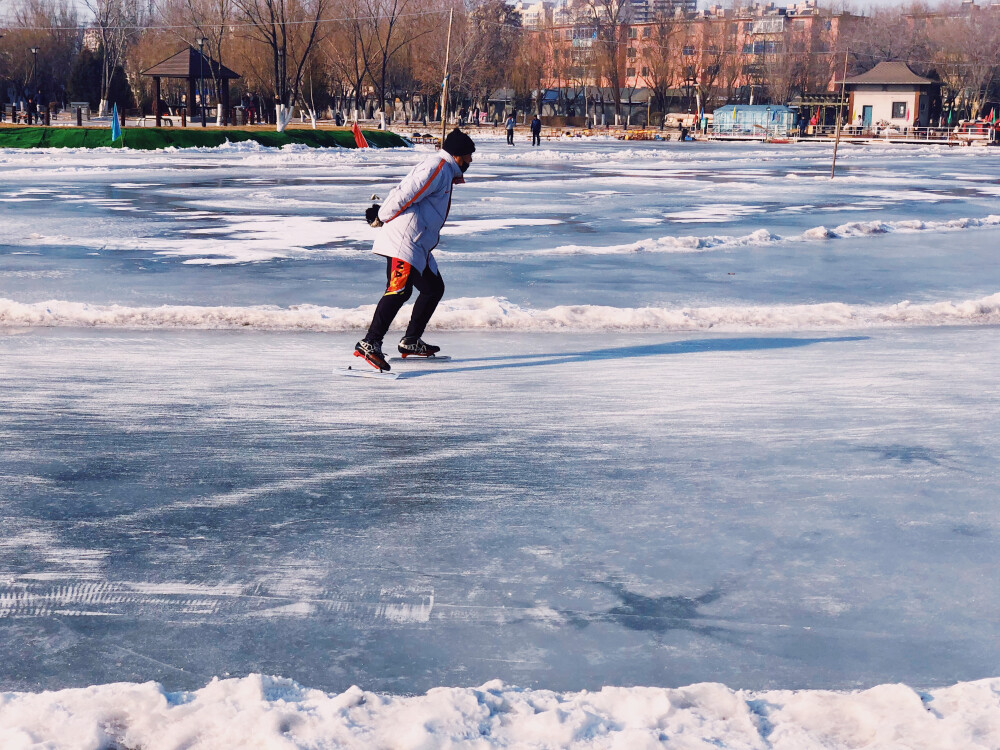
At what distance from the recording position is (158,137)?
34.6 metres

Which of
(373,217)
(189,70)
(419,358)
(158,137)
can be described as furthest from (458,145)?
(189,70)

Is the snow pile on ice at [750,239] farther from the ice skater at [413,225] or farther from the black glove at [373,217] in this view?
the black glove at [373,217]

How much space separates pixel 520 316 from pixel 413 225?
2048 millimetres

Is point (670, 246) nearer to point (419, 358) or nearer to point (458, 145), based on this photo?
point (419, 358)

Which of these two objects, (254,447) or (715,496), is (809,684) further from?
(254,447)

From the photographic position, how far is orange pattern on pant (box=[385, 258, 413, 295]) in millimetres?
6098

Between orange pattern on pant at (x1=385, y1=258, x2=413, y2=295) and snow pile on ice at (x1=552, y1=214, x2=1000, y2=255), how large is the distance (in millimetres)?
5823

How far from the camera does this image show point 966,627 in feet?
9.33

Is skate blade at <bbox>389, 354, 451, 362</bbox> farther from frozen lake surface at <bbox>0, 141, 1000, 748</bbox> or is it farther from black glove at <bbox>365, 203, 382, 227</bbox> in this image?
black glove at <bbox>365, 203, 382, 227</bbox>

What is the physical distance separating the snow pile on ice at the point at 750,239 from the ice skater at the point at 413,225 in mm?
5760

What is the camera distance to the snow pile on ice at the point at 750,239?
12.1m

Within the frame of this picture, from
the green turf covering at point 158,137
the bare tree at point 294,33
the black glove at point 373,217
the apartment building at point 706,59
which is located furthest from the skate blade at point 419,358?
the apartment building at point 706,59

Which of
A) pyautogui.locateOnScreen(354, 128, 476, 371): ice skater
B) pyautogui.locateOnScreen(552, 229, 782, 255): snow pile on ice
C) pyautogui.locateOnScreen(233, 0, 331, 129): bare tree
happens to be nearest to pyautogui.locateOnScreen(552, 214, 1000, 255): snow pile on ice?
pyautogui.locateOnScreen(552, 229, 782, 255): snow pile on ice

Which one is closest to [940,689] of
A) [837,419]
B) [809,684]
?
[809,684]
